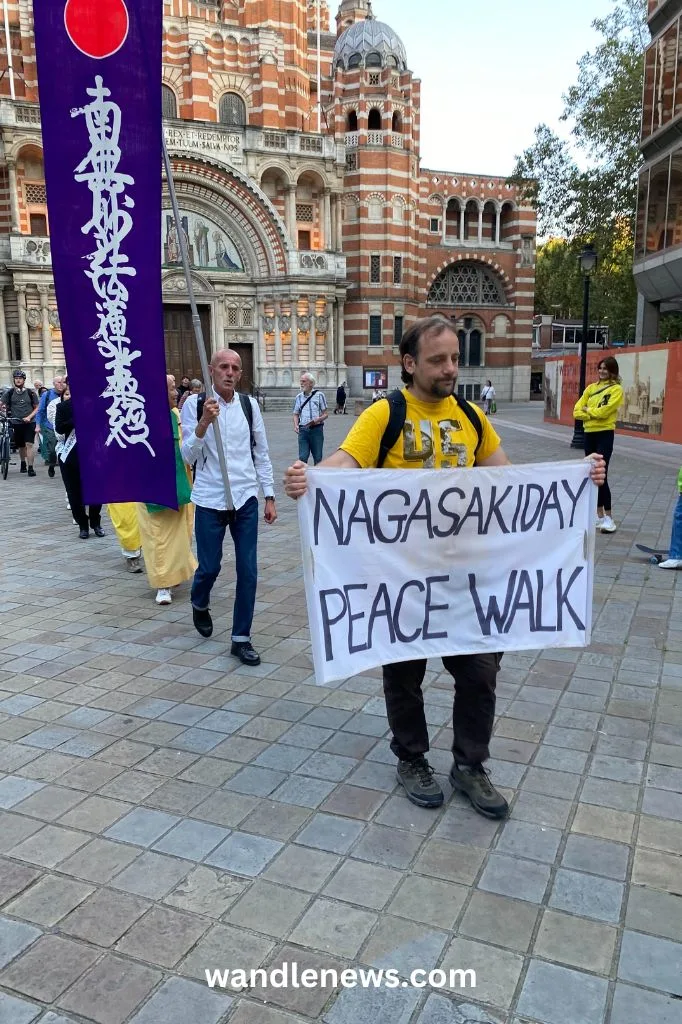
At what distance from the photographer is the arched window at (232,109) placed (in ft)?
122

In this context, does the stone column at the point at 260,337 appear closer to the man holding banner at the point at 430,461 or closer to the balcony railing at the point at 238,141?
the balcony railing at the point at 238,141

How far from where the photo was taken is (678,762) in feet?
12.4

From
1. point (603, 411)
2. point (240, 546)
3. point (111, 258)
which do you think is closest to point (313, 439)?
point (603, 411)

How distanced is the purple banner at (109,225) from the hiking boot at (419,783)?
2243 millimetres

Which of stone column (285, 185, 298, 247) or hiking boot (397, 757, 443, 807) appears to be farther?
stone column (285, 185, 298, 247)

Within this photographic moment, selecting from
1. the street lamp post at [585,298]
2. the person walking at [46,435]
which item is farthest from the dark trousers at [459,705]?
the person walking at [46,435]

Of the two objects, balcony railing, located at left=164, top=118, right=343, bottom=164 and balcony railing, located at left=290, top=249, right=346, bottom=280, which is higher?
balcony railing, located at left=164, top=118, right=343, bottom=164


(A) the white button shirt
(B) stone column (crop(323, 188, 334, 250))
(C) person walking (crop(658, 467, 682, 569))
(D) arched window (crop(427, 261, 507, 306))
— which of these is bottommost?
(C) person walking (crop(658, 467, 682, 569))

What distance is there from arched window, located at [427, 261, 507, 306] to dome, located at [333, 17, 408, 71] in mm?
11144

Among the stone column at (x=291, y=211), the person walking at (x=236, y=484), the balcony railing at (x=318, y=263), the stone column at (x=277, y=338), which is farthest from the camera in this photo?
the stone column at (x=277, y=338)

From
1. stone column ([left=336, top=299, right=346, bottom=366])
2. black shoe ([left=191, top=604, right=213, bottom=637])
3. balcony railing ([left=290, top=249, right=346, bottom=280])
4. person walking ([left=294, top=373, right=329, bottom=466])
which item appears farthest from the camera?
stone column ([left=336, top=299, right=346, bottom=366])

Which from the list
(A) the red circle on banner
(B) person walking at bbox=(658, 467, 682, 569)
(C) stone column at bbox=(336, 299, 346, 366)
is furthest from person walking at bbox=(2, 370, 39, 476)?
(C) stone column at bbox=(336, 299, 346, 366)

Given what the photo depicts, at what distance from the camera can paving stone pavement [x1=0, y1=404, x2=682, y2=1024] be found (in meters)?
2.36

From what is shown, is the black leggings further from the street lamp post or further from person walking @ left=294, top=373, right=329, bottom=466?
the street lamp post
